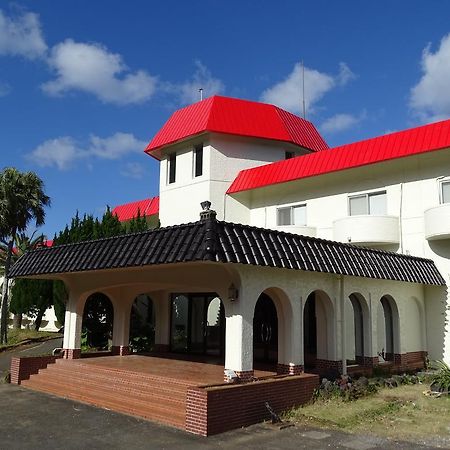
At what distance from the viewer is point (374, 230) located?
681 inches

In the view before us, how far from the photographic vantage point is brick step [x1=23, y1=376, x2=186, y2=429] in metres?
9.93

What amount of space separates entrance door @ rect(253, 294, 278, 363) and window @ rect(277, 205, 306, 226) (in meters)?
5.61

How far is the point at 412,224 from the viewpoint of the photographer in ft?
55.9

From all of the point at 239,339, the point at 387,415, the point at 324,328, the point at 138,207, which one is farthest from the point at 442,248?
the point at 138,207

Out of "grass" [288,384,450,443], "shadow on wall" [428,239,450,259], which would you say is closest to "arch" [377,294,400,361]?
"shadow on wall" [428,239,450,259]

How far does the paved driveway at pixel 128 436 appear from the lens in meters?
8.36

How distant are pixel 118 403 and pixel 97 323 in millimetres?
9702

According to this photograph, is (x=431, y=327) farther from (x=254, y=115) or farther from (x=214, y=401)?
(x=254, y=115)

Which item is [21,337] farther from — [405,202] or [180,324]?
[405,202]

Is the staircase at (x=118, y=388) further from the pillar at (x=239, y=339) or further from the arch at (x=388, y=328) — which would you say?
the arch at (x=388, y=328)

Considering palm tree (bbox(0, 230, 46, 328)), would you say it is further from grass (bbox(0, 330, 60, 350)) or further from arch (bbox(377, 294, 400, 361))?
arch (bbox(377, 294, 400, 361))

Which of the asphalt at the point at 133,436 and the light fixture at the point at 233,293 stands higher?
the light fixture at the point at 233,293

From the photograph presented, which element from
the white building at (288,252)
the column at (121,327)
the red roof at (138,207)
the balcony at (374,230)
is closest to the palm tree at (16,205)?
the red roof at (138,207)

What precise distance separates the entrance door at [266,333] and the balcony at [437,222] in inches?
223
